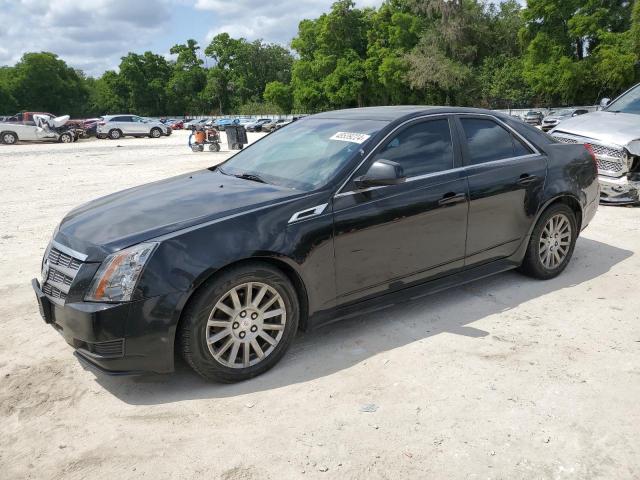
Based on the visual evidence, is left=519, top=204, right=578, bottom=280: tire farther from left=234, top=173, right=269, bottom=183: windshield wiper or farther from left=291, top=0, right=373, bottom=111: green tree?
left=291, top=0, right=373, bottom=111: green tree

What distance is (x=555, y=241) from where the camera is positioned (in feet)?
16.6

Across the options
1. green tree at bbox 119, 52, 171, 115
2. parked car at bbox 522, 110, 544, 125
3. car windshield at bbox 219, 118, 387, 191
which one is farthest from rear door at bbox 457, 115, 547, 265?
green tree at bbox 119, 52, 171, 115

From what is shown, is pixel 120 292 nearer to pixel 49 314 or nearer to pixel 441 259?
pixel 49 314

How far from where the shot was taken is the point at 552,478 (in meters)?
2.50

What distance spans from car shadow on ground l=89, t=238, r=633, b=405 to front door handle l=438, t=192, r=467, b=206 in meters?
0.90

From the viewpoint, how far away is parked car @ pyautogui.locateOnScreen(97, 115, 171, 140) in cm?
3672

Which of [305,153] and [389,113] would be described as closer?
[305,153]

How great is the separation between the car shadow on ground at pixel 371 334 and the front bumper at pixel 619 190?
9.30ft

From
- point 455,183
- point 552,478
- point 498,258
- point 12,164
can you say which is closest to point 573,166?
point 498,258

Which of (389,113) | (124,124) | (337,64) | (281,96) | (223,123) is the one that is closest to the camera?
(389,113)

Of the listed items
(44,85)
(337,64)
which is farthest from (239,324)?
(44,85)

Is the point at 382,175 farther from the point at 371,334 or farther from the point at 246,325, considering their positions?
the point at 246,325

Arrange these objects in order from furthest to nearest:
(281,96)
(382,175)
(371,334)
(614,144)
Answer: (281,96) < (614,144) < (371,334) < (382,175)

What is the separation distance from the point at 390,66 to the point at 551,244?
56320 mm
